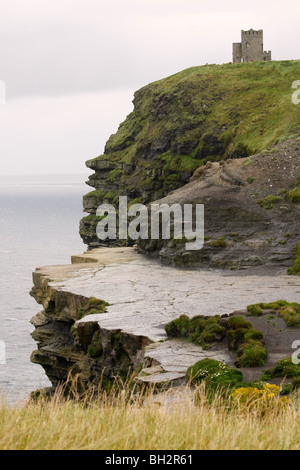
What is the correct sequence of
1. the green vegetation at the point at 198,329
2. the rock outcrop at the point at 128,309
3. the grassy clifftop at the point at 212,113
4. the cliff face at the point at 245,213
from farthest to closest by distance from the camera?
the grassy clifftop at the point at 212,113
the cliff face at the point at 245,213
the rock outcrop at the point at 128,309
the green vegetation at the point at 198,329

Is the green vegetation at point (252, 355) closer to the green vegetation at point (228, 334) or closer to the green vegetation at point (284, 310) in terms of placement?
the green vegetation at point (228, 334)

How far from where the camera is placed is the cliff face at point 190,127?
3430 inches

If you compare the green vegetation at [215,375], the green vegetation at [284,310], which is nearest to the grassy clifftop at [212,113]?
the green vegetation at [284,310]

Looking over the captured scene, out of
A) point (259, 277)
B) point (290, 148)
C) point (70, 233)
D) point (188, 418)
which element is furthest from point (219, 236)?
point (70, 233)

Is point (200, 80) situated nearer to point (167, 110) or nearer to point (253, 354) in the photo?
point (167, 110)

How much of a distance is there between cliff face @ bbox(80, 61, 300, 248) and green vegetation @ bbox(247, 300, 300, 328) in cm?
4987

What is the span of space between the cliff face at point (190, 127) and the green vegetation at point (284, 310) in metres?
49.9

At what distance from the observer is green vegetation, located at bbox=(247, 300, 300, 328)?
27.2 meters

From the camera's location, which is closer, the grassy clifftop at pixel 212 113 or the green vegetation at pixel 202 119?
the grassy clifftop at pixel 212 113

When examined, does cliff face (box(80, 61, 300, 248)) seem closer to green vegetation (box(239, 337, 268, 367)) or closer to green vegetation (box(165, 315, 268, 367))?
green vegetation (box(165, 315, 268, 367))

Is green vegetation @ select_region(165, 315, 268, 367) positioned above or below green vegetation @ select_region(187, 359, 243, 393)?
above

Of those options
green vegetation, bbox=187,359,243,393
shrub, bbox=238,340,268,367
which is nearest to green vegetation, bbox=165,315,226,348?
shrub, bbox=238,340,268,367

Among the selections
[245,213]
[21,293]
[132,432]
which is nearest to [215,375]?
[132,432]

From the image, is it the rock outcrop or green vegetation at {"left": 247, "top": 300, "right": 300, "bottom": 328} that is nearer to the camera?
the rock outcrop
